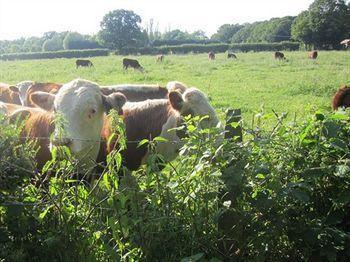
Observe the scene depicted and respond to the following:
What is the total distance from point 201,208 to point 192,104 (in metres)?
2.64

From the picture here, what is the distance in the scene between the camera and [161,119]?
17.2 feet

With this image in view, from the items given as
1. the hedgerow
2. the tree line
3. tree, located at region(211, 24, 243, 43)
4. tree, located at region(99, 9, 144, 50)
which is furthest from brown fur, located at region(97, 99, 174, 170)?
tree, located at region(211, 24, 243, 43)

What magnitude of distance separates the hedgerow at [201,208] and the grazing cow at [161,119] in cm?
223

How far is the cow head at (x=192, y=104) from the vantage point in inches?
199

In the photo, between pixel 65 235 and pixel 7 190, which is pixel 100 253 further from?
pixel 7 190

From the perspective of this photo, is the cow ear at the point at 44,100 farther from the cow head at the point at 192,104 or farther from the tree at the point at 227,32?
the tree at the point at 227,32

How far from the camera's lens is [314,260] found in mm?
2795

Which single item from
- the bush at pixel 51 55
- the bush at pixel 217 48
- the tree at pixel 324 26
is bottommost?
the bush at pixel 51 55

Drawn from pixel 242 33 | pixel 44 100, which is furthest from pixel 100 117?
pixel 242 33

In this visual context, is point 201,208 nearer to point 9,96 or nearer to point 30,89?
point 30,89

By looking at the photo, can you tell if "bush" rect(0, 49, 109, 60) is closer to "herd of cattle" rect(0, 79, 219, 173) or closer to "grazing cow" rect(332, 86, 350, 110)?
"grazing cow" rect(332, 86, 350, 110)

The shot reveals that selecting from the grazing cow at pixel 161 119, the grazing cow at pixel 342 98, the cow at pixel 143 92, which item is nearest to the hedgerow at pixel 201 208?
the grazing cow at pixel 161 119

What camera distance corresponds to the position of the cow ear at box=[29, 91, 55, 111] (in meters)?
4.88

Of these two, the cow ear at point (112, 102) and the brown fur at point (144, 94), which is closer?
the cow ear at point (112, 102)
